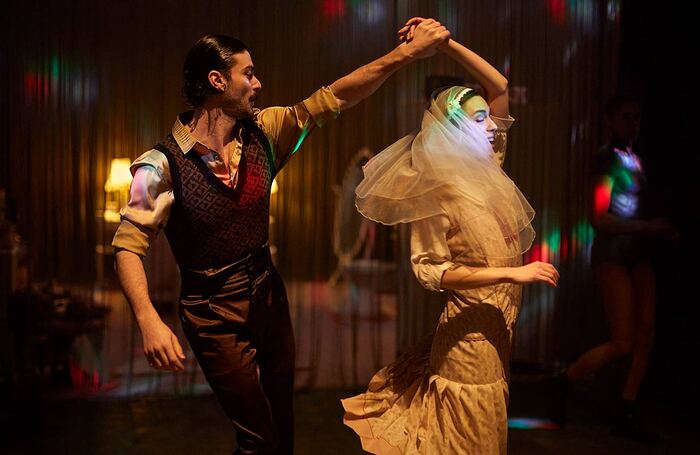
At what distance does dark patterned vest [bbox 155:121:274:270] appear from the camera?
2098mm

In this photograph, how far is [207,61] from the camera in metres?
2.19

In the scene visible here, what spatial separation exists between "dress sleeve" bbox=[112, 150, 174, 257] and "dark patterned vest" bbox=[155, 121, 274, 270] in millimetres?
35

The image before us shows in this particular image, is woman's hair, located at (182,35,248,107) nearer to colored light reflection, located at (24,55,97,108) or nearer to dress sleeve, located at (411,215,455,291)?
dress sleeve, located at (411,215,455,291)

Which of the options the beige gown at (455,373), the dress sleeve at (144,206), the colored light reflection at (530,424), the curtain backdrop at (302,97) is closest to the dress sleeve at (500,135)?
the beige gown at (455,373)

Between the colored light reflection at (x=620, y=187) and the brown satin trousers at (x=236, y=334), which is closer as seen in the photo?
the brown satin trousers at (x=236, y=334)

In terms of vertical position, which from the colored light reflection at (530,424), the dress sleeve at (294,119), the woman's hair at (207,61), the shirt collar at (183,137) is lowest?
the colored light reflection at (530,424)

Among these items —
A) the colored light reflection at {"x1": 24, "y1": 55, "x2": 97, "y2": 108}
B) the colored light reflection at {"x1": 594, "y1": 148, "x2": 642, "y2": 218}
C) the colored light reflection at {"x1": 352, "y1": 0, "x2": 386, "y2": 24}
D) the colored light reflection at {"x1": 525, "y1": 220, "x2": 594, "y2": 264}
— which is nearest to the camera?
the colored light reflection at {"x1": 594, "y1": 148, "x2": 642, "y2": 218}

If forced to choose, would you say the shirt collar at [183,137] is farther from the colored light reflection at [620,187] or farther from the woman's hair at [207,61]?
the colored light reflection at [620,187]

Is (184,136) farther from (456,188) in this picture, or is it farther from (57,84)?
(57,84)

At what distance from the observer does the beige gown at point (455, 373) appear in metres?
2.31

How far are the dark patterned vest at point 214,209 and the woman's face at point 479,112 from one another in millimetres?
625

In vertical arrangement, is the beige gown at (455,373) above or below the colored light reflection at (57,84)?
below

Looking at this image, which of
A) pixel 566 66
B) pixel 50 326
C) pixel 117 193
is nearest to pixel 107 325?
pixel 50 326

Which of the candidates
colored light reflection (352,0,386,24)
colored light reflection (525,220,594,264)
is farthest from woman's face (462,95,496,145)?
colored light reflection (525,220,594,264)
